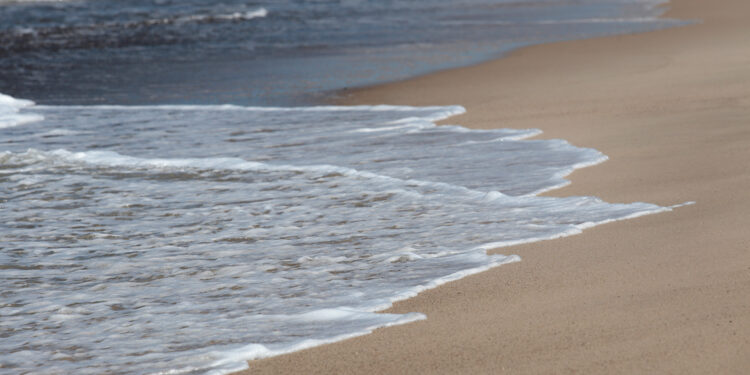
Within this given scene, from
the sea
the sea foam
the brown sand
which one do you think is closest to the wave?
the sea

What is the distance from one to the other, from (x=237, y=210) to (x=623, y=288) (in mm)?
2488

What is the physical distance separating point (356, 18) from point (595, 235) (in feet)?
56.2

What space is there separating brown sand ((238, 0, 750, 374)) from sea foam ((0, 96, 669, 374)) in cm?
17

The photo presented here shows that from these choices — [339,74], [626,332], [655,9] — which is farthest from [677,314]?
[655,9]

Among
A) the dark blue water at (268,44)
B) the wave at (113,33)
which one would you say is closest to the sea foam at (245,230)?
the dark blue water at (268,44)

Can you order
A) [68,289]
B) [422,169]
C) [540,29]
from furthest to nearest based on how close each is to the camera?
[540,29], [422,169], [68,289]

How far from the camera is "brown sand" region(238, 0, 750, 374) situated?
3.12 metres

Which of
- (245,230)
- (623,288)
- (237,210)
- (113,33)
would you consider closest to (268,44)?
(113,33)

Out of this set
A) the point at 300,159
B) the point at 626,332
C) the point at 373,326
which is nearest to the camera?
the point at 626,332

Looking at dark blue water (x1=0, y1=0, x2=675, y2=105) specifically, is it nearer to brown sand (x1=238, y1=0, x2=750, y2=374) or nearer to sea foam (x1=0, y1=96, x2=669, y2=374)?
sea foam (x1=0, y1=96, x2=669, y2=374)

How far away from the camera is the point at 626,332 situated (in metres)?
3.27

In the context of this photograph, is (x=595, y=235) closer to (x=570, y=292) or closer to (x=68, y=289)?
(x=570, y=292)

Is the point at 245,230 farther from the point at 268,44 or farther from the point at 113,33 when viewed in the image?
the point at 113,33

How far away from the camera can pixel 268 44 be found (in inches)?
645
